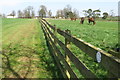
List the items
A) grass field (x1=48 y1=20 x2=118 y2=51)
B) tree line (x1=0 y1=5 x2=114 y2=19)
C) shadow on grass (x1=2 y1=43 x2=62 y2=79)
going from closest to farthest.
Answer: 1. shadow on grass (x1=2 y1=43 x2=62 y2=79)
2. grass field (x1=48 y1=20 x2=118 y2=51)
3. tree line (x1=0 y1=5 x2=114 y2=19)

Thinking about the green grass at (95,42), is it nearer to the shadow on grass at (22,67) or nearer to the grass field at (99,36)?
the grass field at (99,36)

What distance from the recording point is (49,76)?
537 cm

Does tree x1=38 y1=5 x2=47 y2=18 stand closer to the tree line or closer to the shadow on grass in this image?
the tree line

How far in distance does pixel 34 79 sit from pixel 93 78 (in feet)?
9.75

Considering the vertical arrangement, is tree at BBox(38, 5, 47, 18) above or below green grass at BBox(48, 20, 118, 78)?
above

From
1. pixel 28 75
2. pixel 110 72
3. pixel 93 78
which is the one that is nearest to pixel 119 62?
pixel 110 72

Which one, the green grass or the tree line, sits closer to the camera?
the green grass

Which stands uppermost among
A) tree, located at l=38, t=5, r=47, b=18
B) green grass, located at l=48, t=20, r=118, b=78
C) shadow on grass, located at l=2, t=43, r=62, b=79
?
tree, located at l=38, t=5, r=47, b=18

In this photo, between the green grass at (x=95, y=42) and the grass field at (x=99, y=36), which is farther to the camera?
the grass field at (x=99, y=36)

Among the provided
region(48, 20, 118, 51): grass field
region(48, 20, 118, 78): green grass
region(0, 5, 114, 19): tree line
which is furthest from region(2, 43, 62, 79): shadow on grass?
region(0, 5, 114, 19): tree line

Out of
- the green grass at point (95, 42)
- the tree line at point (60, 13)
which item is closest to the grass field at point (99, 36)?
the green grass at point (95, 42)

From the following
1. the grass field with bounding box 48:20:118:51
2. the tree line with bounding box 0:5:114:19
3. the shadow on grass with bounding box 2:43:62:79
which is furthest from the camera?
the tree line with bounding box 0:5:114:19

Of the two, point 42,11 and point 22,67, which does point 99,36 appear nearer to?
point 22,67

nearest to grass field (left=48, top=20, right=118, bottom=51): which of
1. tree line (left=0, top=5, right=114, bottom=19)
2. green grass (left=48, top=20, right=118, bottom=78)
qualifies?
green grass (left=48, top=20, right=118, bottom=78)
